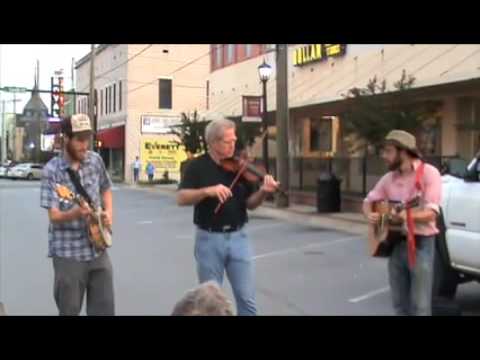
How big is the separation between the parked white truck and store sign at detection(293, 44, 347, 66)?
1755 cm

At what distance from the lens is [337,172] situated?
22.6 metres

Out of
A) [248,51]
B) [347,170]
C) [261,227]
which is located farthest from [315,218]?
[248,51]

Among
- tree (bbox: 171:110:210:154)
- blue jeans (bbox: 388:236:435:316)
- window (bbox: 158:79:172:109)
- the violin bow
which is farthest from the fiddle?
window (bbox: 158:79:172:109)

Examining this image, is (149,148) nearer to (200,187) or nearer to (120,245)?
(120,245)

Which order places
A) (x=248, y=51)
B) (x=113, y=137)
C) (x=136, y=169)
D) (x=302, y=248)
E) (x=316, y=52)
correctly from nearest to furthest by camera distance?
(x=302, y=248), (x=316, y=52), (x=248, y=51), (x=136, y=169), (x=113, y=137)

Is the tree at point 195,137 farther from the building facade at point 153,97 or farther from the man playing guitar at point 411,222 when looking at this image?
the man playing guitar at point 411,222

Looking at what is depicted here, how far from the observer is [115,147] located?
52562 mm

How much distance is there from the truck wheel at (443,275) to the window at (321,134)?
22.1 m

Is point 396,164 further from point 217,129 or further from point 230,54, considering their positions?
point 230,54

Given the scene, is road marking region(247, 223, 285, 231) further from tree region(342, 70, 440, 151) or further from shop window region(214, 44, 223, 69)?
shop window region(214, 44, 223, 69)

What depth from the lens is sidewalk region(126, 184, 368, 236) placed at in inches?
650

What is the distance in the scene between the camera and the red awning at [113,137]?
50.4 m

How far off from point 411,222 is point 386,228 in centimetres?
20
